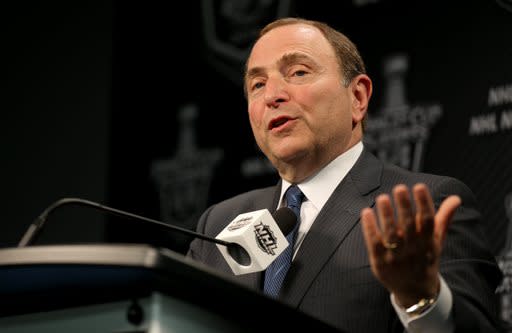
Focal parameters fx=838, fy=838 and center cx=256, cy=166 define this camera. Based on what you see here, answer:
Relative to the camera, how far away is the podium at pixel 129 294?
3.91ft

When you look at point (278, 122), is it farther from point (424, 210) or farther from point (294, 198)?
point (424, 210)

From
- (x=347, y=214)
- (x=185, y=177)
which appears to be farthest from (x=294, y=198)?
(x=185, y=177)

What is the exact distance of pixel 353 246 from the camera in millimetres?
1914

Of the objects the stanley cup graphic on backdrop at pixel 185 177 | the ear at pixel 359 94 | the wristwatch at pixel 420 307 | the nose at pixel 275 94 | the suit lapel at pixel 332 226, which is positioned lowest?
the stanley cup graphic on backdrop at pixel 185 177

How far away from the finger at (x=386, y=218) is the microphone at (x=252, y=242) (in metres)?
0.38

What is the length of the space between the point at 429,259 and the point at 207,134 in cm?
214

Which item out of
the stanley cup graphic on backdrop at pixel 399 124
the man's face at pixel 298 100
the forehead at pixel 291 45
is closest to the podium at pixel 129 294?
the man's face at pixel 298 100

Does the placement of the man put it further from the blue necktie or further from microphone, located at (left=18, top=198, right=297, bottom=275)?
microphone, located at (left=18, top=198, right=297, bottom=275)

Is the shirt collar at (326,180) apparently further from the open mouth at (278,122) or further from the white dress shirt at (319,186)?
the open mouth at (278,122)

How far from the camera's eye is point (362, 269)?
1.84 m

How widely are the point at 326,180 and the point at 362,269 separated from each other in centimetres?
46

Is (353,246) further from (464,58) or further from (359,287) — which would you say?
(464,58)

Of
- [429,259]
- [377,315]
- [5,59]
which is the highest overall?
[429,259]

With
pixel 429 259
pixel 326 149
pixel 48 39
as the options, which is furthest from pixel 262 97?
pixel 48 39
